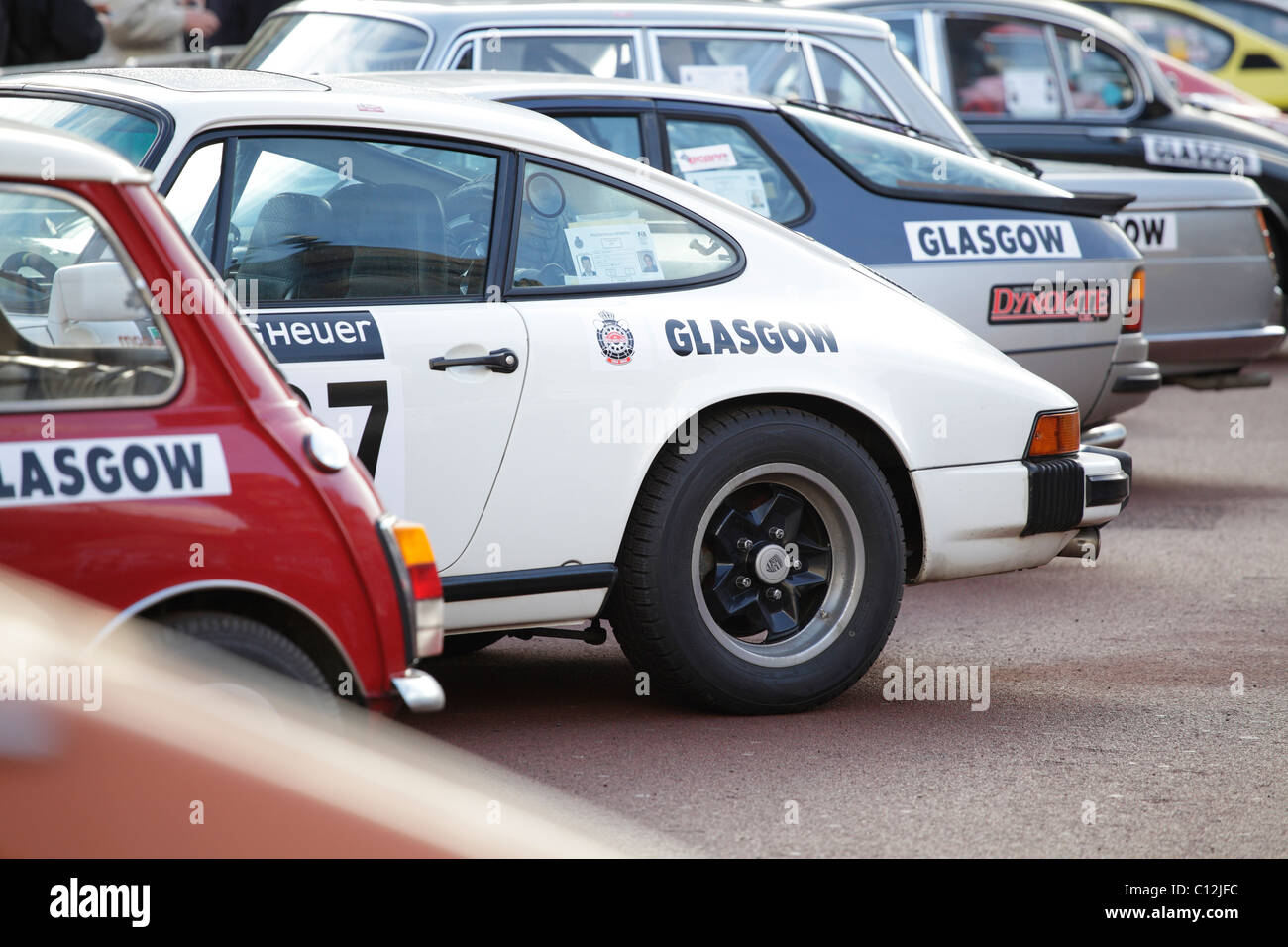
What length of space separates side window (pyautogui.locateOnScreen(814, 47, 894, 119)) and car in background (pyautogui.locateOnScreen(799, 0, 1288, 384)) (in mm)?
1073

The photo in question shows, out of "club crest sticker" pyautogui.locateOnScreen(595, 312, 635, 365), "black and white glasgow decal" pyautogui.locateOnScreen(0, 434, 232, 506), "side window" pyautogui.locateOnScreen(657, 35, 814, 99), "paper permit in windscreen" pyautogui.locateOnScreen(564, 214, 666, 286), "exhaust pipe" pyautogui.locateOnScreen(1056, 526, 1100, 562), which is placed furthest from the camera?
"side window" pyautogui.locateOnScreen(657, 35, 814, 99)

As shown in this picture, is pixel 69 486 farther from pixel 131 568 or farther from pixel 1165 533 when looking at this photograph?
pixel 1165 533

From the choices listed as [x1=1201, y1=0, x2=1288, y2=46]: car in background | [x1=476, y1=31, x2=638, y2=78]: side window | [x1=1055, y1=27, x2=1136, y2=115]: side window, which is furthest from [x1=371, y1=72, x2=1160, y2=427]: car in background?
[x1=1201, y1=0, x2=1288, y2=46]: car in background

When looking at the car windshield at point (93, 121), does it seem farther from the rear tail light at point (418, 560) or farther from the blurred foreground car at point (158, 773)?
the blurred foreground car at point (158, 773)

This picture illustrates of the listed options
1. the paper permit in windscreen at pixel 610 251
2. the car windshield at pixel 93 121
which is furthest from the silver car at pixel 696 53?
the car windshield at pixel 93 121

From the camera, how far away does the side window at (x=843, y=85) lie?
25.4 feet

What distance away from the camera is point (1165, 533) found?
7.55 metres

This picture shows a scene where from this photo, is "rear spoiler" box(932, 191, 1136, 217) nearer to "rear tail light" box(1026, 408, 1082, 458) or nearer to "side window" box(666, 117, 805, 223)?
"side window" box(666, 117, 805, 223)

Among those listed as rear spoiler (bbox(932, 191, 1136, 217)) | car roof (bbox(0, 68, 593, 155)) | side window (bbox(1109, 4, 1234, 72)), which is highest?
side window (bbox(1109, 4, 1234, 72))

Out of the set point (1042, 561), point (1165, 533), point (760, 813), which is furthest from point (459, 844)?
point (1165, 533)

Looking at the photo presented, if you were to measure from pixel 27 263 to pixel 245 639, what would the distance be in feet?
4.77

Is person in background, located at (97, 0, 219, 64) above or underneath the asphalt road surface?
above

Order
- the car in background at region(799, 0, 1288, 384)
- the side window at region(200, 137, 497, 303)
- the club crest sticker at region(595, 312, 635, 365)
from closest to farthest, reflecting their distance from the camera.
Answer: the side window at region(200, 137, 497, 303) → the club crest sticker at region(595, 312, 635, 365) → the car in background at region(799, 0, 1288, 384)

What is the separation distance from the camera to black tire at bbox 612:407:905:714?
4531 millimetres
